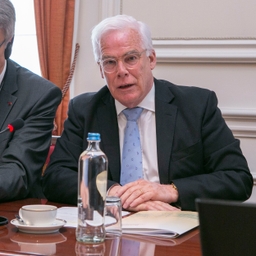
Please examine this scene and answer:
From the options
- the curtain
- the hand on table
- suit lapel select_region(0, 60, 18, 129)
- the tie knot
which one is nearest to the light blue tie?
the tie knot

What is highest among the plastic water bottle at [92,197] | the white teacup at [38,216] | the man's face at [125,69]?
the man's face at [125,69]

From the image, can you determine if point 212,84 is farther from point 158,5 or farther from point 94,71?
point 94,71

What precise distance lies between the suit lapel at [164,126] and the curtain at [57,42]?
1.00 metres

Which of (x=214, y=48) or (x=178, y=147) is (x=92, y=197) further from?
(x=214, y=48)

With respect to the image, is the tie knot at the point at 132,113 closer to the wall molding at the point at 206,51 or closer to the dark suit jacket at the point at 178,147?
the dark suit jacket at the point at 178,147

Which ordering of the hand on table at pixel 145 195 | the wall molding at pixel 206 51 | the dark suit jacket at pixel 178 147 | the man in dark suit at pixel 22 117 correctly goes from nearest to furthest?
1. the hand on table at pixel 145 195
2. the dark suit jacket at pixel 178 147
3. the man in dark suit at pixel 22 117
4. the wall molding at pixel 206 51

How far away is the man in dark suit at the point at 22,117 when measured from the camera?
2162 millimetres

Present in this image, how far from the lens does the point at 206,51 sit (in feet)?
9.03

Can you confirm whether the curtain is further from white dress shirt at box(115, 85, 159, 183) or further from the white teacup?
the white teacup

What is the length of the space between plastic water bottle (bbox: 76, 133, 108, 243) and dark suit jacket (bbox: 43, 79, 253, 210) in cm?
65

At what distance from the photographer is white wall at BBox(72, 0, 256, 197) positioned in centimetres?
270

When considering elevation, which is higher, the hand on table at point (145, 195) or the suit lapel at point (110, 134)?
the suit lapel at point (110, 134)

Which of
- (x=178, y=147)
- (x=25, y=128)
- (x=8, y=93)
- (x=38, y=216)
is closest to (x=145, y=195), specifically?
(x=178, y=147)

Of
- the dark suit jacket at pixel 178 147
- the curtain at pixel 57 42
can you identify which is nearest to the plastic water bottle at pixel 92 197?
the dark suit jacket at pixel 178 147
